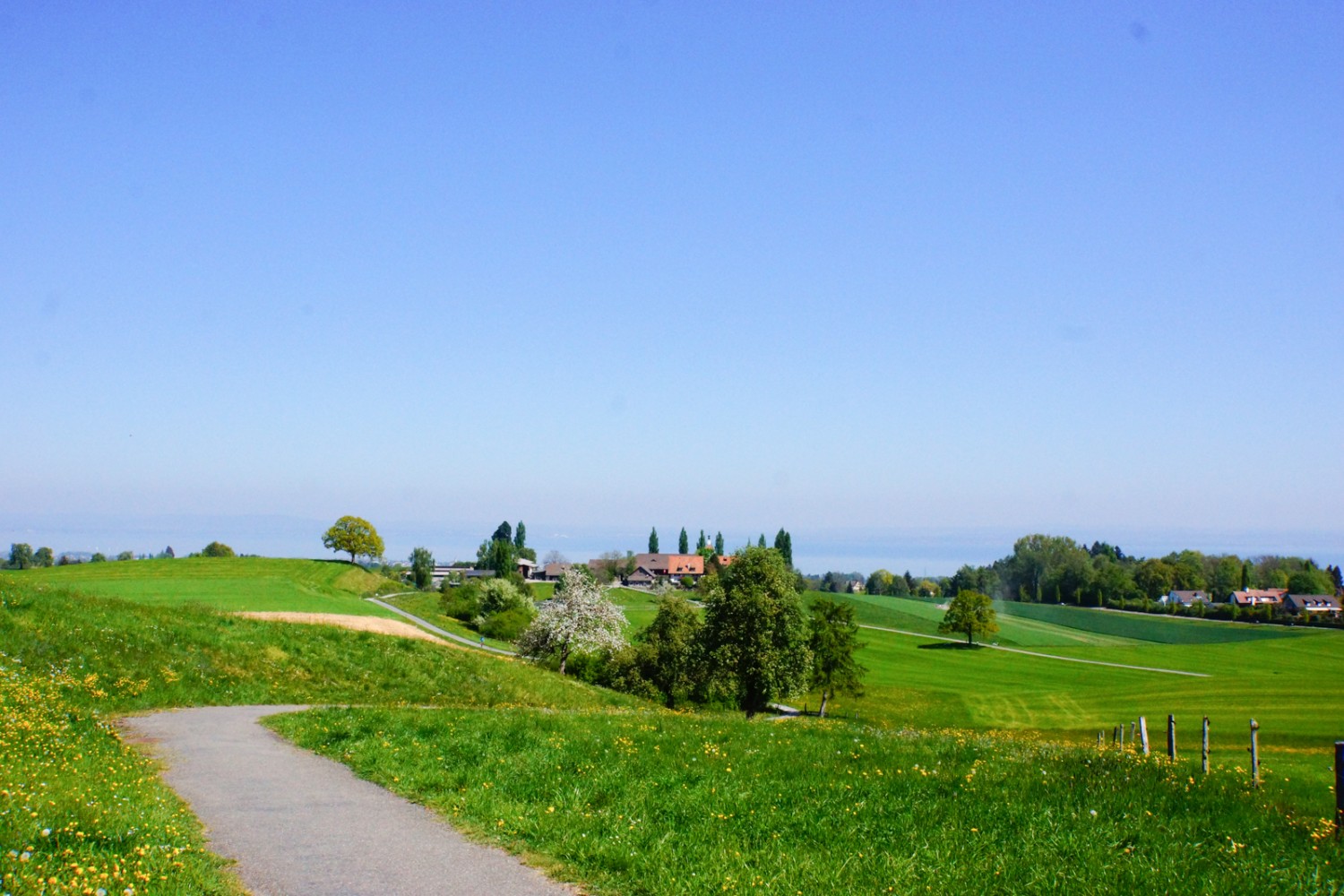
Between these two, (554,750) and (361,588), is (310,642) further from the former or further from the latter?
(361,588)

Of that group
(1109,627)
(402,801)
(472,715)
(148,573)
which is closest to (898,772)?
(402,801)

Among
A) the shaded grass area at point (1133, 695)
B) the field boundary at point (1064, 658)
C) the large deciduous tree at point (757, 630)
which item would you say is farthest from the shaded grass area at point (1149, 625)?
the large deciduous tree at point (757, 630)

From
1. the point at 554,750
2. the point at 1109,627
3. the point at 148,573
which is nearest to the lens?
the point at 554,750

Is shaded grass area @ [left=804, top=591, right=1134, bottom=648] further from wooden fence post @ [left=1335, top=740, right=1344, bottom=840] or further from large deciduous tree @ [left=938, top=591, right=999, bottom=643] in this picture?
wooden fence post @ [left=1335, top=740, right=1344, bottom=840]

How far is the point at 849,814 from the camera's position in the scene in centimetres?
1193

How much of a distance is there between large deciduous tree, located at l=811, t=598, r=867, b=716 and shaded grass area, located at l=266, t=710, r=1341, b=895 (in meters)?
58.2

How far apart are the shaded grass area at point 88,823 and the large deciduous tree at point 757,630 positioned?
124 ft

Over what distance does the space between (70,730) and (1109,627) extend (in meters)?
159

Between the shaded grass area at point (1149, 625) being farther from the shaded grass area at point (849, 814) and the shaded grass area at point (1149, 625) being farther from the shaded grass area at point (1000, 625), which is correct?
the shaded grass area at point (849, 814)

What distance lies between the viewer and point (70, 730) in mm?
16734

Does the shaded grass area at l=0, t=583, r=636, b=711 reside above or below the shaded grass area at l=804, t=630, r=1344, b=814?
above

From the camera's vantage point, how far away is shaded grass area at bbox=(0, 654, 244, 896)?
8539 mm

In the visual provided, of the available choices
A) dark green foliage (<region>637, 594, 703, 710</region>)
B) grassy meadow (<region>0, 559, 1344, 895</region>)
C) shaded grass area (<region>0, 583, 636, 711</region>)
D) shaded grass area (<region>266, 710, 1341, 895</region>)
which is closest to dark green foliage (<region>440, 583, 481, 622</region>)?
dark green foliage (<region>637, 594, 703, 710</region>)

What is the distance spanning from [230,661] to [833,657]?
53554 millimetres
